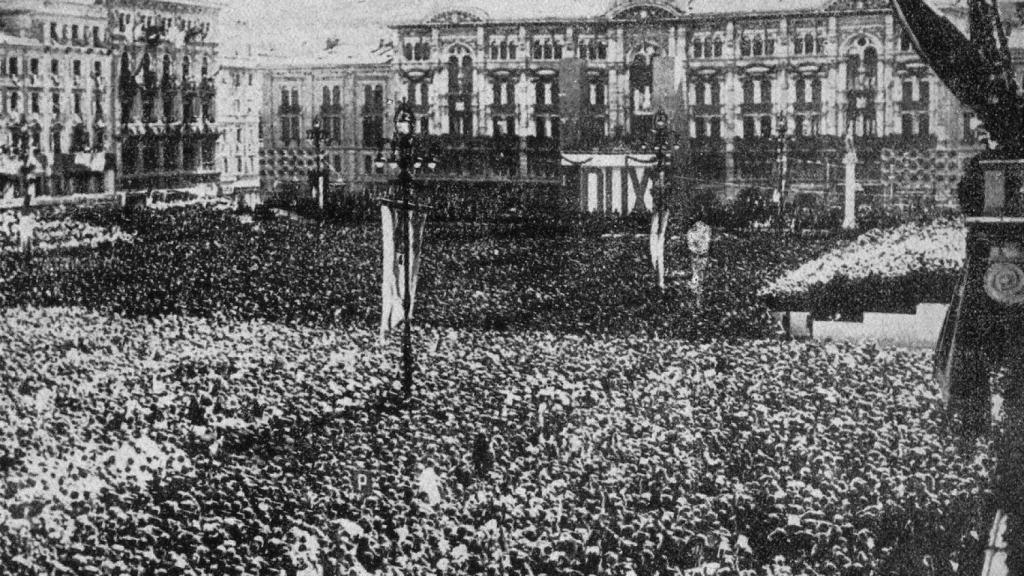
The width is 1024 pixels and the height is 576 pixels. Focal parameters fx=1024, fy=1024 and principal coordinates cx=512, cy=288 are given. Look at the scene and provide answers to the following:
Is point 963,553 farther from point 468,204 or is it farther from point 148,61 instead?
point 148,61

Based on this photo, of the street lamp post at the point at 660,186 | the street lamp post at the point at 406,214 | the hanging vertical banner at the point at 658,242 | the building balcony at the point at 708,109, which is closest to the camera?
the street lamp post at the point at 406,214

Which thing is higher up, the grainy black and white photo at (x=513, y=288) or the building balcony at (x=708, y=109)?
the building balcony at (x=708, y=109)

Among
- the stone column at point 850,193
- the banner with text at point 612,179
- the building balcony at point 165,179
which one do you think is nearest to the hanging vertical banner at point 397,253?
the banner with text at point 612,179

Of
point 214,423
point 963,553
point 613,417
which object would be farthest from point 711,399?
point 214,423

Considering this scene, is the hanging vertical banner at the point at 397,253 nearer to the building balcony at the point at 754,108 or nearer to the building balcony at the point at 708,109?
the building balcony at the point at 708,109

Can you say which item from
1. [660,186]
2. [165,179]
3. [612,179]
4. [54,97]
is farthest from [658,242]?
[54,97]

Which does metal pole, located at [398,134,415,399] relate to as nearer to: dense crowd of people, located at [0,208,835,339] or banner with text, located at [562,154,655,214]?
dense crowd of people, located at [0,208,835,339]

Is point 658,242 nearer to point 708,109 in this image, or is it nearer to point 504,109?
point 708,109
